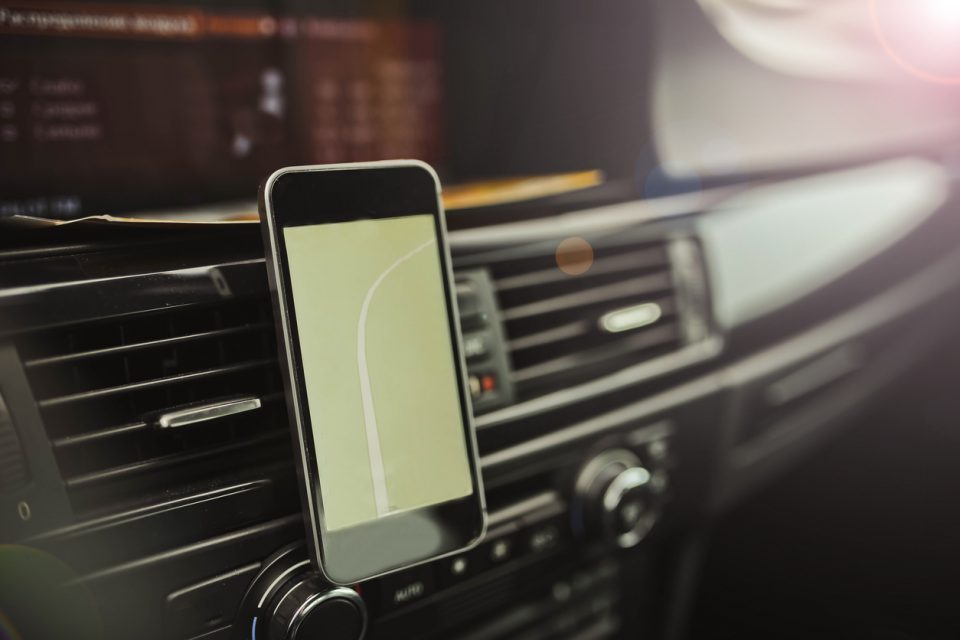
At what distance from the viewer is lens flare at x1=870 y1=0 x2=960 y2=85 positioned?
111cm

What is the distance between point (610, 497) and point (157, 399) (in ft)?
1.29

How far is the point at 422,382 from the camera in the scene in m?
0.52

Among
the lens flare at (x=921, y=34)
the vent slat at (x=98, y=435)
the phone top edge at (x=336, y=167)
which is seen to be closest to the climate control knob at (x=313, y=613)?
the vent slat at (x=98, y=435)

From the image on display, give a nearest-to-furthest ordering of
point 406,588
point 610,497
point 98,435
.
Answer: point 98,435 → point 406,588 → point 610,497

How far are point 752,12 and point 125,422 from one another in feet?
3.34

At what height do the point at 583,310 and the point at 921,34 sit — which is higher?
the point at 921,34

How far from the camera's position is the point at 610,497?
682 mm

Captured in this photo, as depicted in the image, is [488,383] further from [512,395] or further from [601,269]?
[601,269]

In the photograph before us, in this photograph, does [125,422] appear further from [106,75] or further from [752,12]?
[752,12]

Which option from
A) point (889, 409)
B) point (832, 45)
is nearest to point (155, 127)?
point (832, 45)

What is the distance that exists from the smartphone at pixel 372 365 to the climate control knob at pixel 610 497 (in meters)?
0.17

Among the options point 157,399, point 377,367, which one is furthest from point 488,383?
point 157,399

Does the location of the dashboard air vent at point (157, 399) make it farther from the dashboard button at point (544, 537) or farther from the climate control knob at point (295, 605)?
the dashboard button at point (544, 537)

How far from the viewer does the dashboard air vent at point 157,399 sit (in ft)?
1.45
